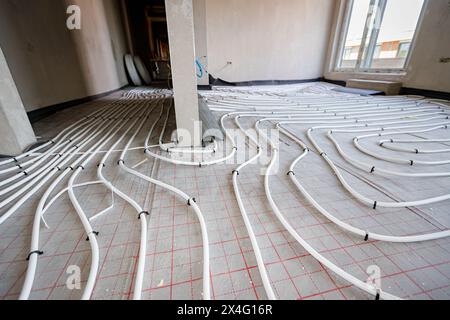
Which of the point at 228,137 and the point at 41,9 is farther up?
the point at 41,9

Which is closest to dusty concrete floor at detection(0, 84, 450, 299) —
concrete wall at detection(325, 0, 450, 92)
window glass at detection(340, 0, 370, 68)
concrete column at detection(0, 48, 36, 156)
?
concrete column at detection(0, 48, 36, 156)

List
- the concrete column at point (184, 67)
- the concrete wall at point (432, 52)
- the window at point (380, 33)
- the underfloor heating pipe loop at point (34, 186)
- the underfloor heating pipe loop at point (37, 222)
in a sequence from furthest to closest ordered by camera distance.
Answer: the window at point (380, 33)
the concrete wall at point (432, 52)
the concrete column at point (184, 67)
the underfloor heating pipe loop at point (34, 186)
the underfloor heating pipe loop at point (37, 222)

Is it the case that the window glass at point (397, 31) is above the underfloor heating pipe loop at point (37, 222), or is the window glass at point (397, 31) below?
above

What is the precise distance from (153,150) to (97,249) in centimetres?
134

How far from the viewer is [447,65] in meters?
4.20

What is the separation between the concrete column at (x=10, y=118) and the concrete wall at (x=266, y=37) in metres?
5.91

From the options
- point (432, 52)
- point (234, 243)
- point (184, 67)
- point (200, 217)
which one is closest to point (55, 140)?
point (184, 67)

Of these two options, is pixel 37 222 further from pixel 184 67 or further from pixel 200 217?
pixel 184 67

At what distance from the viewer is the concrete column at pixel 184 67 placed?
179 cm

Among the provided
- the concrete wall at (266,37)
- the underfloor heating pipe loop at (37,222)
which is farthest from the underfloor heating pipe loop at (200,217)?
the concrete wall at (266,37)

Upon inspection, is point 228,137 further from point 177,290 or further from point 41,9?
point 41,9

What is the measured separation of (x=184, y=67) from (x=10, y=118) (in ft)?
6.14

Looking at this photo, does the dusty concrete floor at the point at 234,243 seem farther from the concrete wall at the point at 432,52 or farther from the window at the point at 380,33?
the window at the point at 380,33
